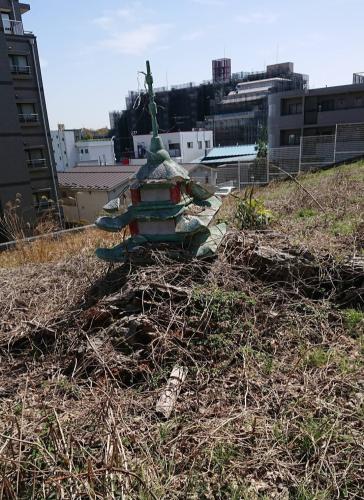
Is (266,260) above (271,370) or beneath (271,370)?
above

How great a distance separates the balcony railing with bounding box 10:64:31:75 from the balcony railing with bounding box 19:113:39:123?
6.91ft

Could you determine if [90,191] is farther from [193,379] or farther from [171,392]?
[171,392]

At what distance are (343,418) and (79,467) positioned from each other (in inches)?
70.6

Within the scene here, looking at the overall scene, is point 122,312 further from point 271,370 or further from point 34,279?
point 34,279

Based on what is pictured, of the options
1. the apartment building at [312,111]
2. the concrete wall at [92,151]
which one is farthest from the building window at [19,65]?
the concrete wall at [92,151]

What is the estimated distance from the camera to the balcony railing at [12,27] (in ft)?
63.9

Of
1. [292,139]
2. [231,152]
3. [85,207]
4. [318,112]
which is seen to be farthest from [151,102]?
[231,152]

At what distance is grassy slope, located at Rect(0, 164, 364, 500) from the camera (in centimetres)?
221

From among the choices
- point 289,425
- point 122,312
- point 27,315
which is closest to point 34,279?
point 27,315

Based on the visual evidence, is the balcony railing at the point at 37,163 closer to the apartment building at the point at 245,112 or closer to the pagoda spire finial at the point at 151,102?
the pagoda spire finial at the point at 151,102

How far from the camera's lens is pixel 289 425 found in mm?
2557

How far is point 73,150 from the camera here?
41.5 m

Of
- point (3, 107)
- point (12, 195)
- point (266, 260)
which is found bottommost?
point (12, 195)

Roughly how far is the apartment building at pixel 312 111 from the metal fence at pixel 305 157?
35.3 feet
